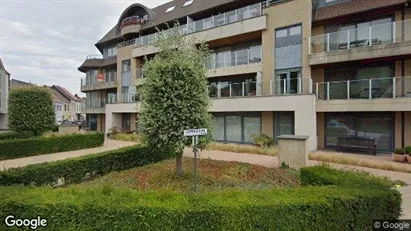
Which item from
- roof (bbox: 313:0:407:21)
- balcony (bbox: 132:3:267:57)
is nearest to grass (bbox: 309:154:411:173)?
roof (bbox: 313:0:407:21)

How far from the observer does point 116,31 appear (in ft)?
108

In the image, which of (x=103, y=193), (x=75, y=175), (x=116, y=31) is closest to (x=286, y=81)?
(x=75, y=175)

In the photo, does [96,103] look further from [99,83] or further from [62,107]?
[62,107]

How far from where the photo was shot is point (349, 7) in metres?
16.0

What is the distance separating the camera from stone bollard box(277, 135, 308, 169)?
10758mm

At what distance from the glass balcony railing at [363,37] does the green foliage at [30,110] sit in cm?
1850

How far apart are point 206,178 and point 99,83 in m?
27.6

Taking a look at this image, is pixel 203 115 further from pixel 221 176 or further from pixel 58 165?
pixel 58 165

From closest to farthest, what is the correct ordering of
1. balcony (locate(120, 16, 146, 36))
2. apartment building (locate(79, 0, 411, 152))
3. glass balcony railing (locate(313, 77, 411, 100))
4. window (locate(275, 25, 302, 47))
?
glass balcony railing (locate(313, 77, 411, 100)), apartment building (locate(79, 0, 411, 152)), window (locate(275, 25, 302, 47)), balcony (locate(120, 16, 146, 36))

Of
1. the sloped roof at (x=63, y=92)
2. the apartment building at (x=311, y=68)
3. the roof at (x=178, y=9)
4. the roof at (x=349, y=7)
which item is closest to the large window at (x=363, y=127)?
the apartment building at (x=311, y=68)

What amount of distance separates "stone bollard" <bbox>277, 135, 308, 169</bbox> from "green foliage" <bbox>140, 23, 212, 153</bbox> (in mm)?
4329

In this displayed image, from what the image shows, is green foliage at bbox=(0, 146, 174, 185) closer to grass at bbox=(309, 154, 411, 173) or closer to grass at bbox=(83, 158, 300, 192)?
grass at bbox=(83, 158, 300, 192)

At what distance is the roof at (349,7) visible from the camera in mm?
14656

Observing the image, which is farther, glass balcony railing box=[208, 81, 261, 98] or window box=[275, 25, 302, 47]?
glass balcony railing box=[208, 81, 261, 98]
